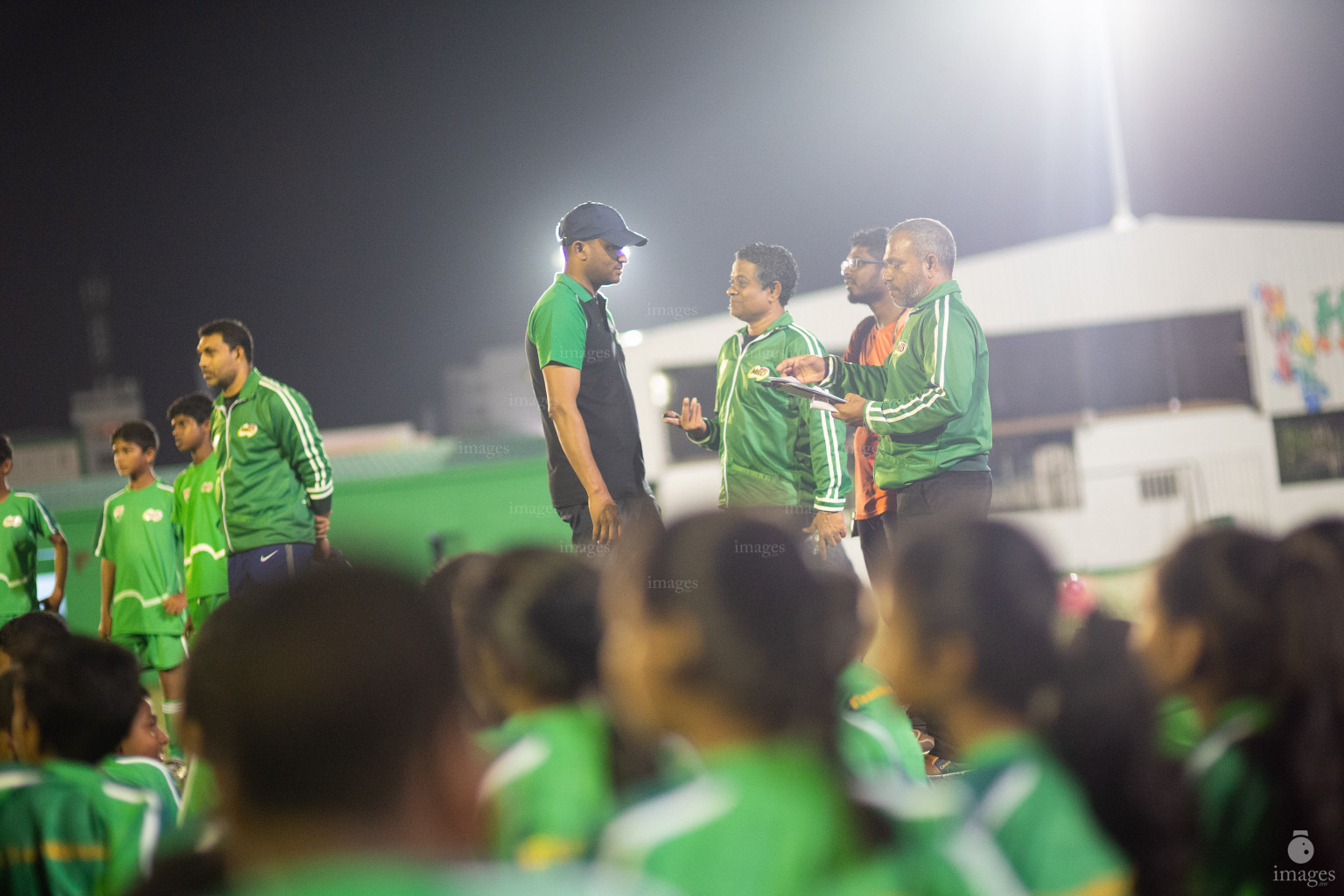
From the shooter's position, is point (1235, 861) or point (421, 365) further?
point (421, 365)

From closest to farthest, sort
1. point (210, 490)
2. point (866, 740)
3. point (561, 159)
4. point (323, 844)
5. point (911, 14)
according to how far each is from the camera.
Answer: point (323, 844)
point (866, 740)
point (210, 490)
point (911, 14)
point (561, 159)

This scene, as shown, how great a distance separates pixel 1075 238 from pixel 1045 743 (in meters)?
16.6

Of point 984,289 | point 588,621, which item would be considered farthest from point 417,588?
point 984,289

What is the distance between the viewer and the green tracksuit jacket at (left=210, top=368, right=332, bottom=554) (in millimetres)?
5145

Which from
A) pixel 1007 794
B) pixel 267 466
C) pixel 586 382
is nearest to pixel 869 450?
pixel 586 382

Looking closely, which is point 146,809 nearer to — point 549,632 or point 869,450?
point 549,632

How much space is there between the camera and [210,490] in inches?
242

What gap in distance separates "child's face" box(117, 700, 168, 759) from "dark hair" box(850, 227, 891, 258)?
12.3 ft

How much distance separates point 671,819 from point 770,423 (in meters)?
3.39

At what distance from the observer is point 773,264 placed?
191 inches

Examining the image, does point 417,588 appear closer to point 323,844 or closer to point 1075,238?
point 323,844

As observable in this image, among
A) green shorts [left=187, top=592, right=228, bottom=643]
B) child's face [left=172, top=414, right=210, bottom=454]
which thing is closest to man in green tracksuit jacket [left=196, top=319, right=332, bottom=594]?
green shorts [left=187, top=592, right=228, bottom=643]

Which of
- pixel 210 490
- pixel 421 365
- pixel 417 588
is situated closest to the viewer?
pixel 417 588

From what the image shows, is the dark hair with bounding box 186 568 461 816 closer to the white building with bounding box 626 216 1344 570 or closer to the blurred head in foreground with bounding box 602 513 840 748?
the blurred head in foreground with bounding box 602 513 840 748
